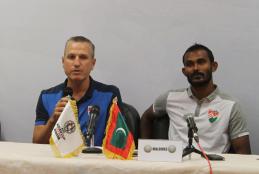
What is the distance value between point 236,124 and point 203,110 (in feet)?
0.81

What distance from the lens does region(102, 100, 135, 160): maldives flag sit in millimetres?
1570

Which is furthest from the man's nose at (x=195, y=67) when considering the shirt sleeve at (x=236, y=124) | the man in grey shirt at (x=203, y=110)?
the shirt sleeve at (x=236, y=124)

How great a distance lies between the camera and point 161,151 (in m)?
1.51

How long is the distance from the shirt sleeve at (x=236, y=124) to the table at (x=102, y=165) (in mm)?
1000

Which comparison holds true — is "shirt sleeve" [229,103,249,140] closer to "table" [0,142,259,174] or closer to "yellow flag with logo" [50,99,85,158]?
"table" [0,142,259,174]

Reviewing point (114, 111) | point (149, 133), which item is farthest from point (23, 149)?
point (149, 133)

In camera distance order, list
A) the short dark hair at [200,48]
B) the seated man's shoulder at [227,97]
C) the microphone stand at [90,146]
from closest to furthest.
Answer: the microphone stand at [90,146] → the seated man's shoulder at [227,97] → the short dark hair at [200,48]

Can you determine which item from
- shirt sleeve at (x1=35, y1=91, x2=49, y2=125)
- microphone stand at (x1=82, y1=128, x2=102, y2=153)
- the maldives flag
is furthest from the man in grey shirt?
the maldives flag

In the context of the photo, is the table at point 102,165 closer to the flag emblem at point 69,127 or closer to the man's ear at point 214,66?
the flag emblem at point 69,127

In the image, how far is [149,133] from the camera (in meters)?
2.86

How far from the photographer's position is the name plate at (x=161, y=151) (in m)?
1.49

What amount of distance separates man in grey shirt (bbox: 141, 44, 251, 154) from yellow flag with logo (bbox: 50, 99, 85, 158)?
3.93 ft

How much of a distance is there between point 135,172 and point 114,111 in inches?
12.0

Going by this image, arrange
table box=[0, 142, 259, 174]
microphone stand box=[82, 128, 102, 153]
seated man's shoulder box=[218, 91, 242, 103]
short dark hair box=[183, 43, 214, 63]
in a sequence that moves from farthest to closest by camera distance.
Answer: short dark hair box=[183, 43, 214, 63] → seated man's shoulder box=[218, 91, 242, 103] → microphone stand box=[82, 128, 102, 153] → table box=[0, 142, 259, 174]
